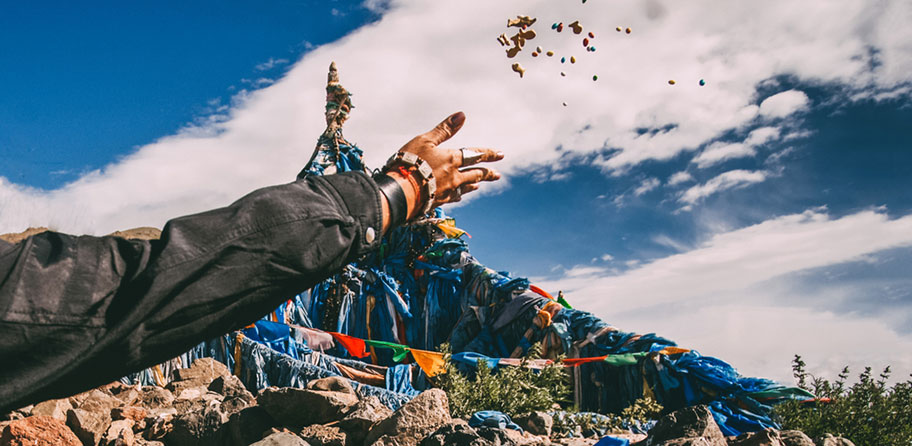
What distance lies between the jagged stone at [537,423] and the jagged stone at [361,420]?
91 cm

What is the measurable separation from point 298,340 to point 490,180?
5.69 meters

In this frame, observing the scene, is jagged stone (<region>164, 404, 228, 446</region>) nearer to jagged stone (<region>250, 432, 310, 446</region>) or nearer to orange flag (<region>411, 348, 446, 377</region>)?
jagged stone (<region>250, 432, 310, 446</region>)

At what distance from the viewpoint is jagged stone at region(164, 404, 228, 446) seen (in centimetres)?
371

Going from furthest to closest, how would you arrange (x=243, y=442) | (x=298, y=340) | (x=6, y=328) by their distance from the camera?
(x=298, y=340) < (x=243, y=442) < (x=6, y=328)

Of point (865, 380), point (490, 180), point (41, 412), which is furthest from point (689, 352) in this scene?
point (41, 412)

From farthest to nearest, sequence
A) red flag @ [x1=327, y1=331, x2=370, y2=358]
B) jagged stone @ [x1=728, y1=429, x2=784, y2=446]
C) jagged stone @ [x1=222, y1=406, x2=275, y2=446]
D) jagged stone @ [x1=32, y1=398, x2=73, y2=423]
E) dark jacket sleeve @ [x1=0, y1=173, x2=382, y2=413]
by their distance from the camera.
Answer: red flag @ [x1=327, y1=331, x2=370, y2=358] → jagged stone @ [x1=32, y1=398, x2=73, y2=423] → jagged stone @ [x1=222, y1=406, x2=275, y2=446] → jagged stone @ [x1=728, y1=429, x2=784, y2=446] → dark jacket sleeve @ [x1=0, y1=173, x2=382, y2=413]

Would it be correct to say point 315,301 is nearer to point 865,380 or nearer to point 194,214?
point 865,380

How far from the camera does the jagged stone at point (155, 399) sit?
185 inches

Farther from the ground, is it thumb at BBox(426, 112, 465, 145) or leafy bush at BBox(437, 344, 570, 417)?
thumb at BBox(426, 112, 465, 145)

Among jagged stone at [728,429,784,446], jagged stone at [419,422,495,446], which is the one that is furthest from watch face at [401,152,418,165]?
jagged stone at [728,429,784,446]

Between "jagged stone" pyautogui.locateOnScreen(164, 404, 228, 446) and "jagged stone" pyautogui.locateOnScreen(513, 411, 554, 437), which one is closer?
"jagged stone" pyautogui.locateOnScreen(164, 404, 228, 446)

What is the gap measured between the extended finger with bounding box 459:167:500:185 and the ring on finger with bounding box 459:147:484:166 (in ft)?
0.09

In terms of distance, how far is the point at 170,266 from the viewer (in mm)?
1286

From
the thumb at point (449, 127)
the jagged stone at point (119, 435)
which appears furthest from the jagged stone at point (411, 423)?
the thumb at point (449, 127)
